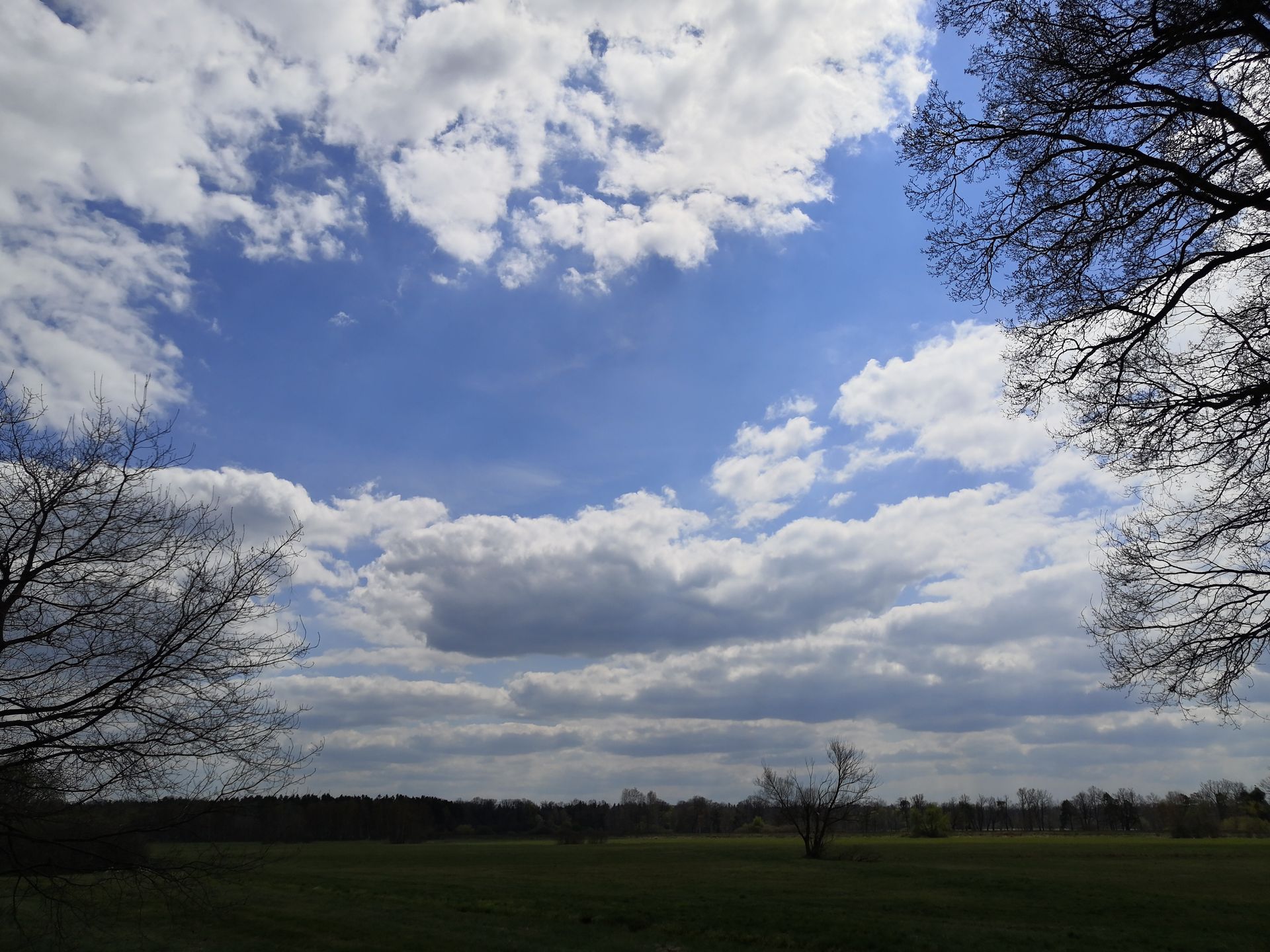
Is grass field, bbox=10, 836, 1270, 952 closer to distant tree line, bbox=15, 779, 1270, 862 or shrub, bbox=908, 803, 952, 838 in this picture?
distant tree line, bbox=15, 779, 1270, 862

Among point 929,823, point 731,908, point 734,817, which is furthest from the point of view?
point 734,817

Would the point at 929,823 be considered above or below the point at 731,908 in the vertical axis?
below

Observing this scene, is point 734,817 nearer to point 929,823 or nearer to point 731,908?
point 929,823

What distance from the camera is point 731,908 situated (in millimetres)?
29250

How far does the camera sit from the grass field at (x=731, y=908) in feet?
71.2

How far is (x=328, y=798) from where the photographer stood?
132 meters

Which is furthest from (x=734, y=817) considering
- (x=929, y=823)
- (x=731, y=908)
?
(x=731, y=908)

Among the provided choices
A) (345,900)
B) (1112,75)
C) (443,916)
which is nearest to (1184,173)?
(1112,75)

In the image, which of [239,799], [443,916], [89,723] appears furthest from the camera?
[443,916]

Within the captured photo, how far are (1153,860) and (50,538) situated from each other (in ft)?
220

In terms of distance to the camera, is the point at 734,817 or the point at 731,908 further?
the point at 734,817

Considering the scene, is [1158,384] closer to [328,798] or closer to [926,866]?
[926,866]

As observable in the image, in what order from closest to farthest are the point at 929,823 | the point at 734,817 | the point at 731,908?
the point at 731,908
the point at 929,823
the point at 734,817

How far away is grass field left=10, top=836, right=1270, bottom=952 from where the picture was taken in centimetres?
2169
